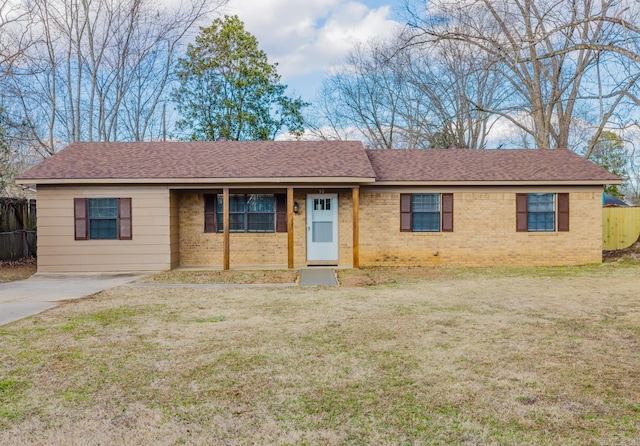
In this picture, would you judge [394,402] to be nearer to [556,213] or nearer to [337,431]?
[337,431]

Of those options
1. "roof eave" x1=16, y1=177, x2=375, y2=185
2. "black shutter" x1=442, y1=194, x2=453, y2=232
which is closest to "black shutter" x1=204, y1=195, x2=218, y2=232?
"roof eave" x1=16, y1=177, x2=375, y2=185

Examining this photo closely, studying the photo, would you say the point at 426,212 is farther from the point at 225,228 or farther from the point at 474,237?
the point at 225,228

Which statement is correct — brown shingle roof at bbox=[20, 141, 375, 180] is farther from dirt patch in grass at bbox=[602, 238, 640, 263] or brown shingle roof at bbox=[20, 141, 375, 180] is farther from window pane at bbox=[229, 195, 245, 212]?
dirt patch in grass at bbox=[602, 238, 640, 263]

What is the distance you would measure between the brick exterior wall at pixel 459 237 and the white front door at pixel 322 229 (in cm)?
78

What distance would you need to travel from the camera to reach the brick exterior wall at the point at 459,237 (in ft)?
44.9

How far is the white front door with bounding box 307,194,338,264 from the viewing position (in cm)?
1384

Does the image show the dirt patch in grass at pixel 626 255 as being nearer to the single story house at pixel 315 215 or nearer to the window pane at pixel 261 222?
the single story house at pixel 315 215

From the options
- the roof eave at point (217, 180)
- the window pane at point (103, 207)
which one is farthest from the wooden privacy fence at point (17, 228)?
the window pane at point (103, 207)

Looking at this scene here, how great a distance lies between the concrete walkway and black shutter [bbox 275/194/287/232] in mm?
1574

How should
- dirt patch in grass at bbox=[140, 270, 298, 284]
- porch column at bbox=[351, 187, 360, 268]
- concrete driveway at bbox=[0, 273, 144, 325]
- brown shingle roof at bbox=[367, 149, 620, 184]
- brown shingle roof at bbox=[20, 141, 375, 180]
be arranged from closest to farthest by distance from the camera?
1. concrete driveway at bbox=[0, 273, 144, 325]
2. dirt patch in grass at bbox=[140, 270, 298, 284]
3. porch column at bbox=[351, 187, 360, 268]
4. brown shingle roof at bbox=[20, 141, 375, 180]
5. brown shingle roof at bbox=[367, 149, 620, 184]

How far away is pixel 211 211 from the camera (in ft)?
45.4

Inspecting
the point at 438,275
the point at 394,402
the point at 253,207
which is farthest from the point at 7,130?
the point at 394,402

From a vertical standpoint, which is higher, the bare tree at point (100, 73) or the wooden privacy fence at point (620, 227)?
the bare tree at point (100, 73)

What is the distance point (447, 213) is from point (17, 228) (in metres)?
13.2
